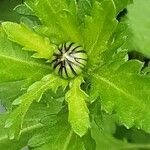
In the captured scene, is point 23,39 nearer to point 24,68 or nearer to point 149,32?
point 24,68

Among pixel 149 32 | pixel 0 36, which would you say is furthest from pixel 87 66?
pixel 149 32

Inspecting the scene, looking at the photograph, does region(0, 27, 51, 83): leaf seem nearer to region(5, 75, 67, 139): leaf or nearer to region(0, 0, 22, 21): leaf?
region(5, 75, 67, 139): leaf

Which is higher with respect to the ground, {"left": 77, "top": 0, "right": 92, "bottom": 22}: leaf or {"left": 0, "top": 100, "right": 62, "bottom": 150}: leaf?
{"left": 77, "top": 0, "right": 92, "bottom": 22}: leaf

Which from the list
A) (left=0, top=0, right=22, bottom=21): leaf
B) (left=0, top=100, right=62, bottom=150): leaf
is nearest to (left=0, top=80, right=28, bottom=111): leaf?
(left=0, top=100, right=62, bottom=150): leaf

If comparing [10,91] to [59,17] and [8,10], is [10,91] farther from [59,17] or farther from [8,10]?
[8,10]

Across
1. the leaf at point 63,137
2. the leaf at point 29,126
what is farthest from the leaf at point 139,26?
the leaf at point 63,137

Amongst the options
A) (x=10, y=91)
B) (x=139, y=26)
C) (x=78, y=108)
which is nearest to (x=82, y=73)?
(x=78, y=108)

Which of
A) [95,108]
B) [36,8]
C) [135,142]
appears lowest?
[135,142]
